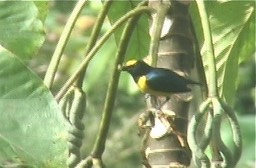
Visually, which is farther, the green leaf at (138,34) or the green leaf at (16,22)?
the green leaf at (138,34)

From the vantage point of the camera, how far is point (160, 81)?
100cm

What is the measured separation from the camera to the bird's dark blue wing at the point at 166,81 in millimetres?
1000

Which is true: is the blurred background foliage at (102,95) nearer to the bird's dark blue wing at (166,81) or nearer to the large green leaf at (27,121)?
the bird's dark blue wing at (166,81)

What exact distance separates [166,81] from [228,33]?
425 mm

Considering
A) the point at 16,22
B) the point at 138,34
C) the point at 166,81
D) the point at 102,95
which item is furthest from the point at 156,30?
the point at 102,95

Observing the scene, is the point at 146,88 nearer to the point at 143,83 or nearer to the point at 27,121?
the point at 143,83

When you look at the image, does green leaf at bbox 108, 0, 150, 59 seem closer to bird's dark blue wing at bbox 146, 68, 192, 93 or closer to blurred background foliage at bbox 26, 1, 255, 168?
bird's dark blue wing at bbox 146, 68, 192, 93

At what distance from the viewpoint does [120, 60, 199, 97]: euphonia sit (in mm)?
999

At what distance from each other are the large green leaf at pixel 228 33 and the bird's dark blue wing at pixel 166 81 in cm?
31

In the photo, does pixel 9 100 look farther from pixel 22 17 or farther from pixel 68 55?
pixel 68 55

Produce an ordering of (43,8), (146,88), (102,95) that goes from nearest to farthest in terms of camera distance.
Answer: (146,88) < (43,8) < (102,95)

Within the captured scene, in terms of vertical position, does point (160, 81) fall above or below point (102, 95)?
above

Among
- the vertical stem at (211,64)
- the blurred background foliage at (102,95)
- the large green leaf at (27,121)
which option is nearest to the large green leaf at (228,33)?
the vertical stem at (211,64)

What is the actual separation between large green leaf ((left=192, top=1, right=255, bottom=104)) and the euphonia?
0.30 meters
